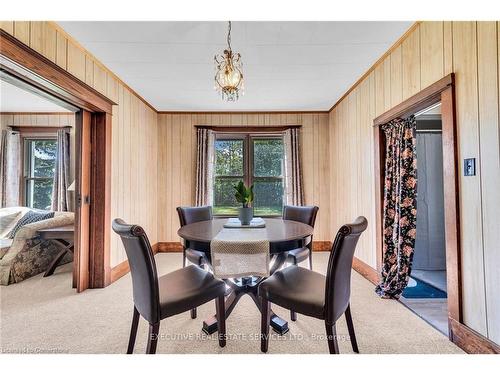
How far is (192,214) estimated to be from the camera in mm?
2814

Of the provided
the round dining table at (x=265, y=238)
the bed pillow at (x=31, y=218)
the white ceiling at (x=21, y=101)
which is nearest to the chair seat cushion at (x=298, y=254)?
the round dining table at (x=265, y=238)

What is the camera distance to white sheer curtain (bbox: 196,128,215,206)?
409 cm

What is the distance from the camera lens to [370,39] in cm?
216

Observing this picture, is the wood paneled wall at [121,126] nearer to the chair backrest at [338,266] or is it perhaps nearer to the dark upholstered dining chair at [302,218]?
the dark upholstered dining chair at [302,218]

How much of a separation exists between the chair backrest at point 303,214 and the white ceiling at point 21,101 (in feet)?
12.1

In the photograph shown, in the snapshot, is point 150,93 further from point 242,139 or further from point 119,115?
point 242,139

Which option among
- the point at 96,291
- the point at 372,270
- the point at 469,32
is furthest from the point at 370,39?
the point at 96,291

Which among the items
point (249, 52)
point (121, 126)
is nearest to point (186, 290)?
point (249, 52)

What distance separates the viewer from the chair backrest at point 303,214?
267 cm

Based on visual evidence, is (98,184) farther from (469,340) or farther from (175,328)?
(469,340)

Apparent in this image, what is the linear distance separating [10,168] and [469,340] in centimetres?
642

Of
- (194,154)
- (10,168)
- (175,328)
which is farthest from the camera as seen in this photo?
(194,154)

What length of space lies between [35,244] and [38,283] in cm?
58

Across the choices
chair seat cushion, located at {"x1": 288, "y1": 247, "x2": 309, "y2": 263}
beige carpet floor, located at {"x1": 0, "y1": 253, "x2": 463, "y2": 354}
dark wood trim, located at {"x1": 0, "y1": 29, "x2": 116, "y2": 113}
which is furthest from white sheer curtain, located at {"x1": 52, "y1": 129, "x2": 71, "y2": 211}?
chair seat cushion, located at {"x1": 288, "y1": 247, "x2": 309, "y2": 263}
